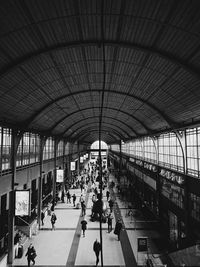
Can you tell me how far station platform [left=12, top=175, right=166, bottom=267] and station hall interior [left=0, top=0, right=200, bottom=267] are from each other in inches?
3.3

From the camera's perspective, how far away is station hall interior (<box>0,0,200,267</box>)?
7938 mm

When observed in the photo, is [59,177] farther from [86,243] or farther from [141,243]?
[141,243]

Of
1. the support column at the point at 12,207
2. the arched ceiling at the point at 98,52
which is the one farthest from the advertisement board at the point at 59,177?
the support column at the point at 12,207

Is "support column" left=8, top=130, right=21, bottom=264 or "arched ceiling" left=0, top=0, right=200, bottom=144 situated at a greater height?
A: "arched ceiling" left=0, top=0, right=200, bottom=144

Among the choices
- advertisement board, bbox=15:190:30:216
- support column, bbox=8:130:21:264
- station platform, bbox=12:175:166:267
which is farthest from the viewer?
support column, bbox=8:130:21:264

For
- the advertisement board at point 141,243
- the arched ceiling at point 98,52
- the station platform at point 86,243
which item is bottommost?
the station platform at point 86,243

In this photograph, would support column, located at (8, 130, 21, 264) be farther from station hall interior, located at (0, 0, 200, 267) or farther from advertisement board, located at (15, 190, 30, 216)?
advertisement board, located at (15, 190, 30, 216)

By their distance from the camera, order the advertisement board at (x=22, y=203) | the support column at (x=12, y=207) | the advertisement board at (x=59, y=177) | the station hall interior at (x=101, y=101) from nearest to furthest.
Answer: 1. the station hall interior at (x=101, y=101)
2. the advertisement board at (x=22, y=203)
3. the support column at (x=12, y=207)
4. the advertisement board at (x=59, y=177)

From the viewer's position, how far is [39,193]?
24.1 metres

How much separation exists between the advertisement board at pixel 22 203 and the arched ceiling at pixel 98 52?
15.5 ft

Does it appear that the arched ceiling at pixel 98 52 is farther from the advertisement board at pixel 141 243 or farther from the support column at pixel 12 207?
the advertisement board at pixel 141 243

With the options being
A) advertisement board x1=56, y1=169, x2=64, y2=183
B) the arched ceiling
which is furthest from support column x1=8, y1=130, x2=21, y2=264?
advertisement board x1=56, y1=169, x2=64, y2=183

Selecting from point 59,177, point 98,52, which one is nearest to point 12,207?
point 98,52

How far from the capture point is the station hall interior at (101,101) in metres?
7.94
